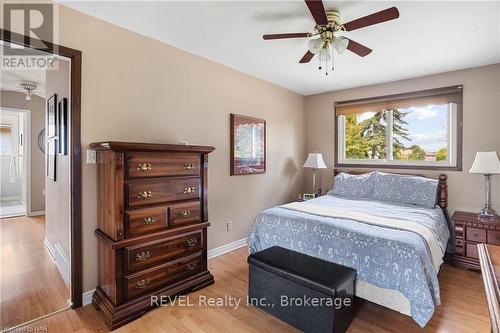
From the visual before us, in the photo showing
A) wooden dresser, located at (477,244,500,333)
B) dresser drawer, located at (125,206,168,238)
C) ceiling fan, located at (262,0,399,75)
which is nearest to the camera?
wooden dresser, located at (477,244,500,333)

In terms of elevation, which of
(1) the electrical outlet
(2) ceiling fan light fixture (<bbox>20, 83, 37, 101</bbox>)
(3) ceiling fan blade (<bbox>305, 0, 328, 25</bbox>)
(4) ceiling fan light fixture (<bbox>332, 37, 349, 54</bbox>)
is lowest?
(1) the electrical outlet

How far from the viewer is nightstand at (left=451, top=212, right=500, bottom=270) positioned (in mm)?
2797

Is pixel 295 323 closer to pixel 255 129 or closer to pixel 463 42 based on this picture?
pixel 255 129

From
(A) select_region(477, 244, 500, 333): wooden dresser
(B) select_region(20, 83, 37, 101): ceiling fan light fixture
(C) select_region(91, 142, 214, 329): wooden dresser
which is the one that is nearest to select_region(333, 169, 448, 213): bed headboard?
(A) select_region(477, 244, 500, 333): wooden dresser

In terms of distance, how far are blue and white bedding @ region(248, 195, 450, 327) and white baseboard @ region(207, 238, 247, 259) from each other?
59cm

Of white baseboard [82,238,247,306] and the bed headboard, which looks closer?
white baseboard [82,238,247,306]

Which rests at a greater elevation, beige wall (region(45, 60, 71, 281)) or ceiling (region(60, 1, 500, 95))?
ceiling (region(60, 1, 500, 95))

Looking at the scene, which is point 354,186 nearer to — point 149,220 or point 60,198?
point 149,220

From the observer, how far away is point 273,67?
3.39 meters

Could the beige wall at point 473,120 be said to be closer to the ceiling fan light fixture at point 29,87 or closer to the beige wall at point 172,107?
the beige wall at point 172,107

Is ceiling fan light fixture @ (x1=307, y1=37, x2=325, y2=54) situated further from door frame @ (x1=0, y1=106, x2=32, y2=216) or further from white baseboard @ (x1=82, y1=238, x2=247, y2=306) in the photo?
door frame @ (x1=0, y1=106, x2=32, y2=216)

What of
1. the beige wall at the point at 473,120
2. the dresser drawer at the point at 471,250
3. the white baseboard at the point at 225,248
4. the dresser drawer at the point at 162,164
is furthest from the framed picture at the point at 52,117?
the dresser drawer at the point at 471,250

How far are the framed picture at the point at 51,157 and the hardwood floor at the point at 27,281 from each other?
1.01 m

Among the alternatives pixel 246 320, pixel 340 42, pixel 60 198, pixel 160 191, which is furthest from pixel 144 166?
pixel 340 42
